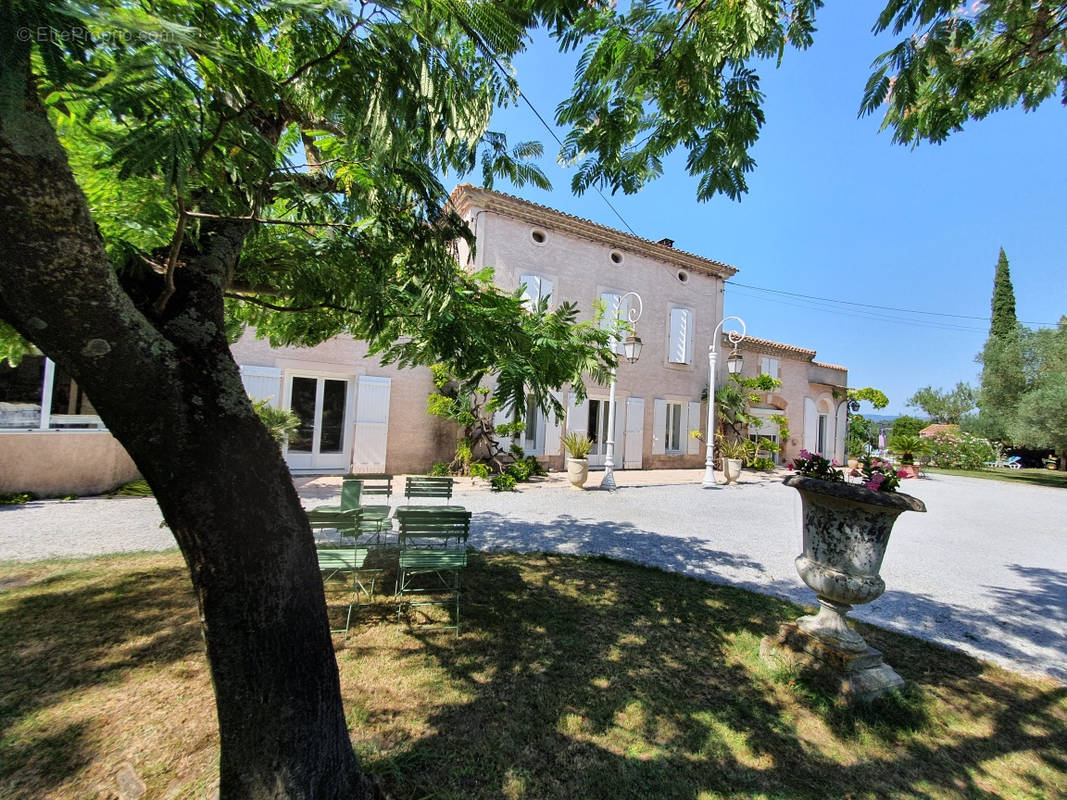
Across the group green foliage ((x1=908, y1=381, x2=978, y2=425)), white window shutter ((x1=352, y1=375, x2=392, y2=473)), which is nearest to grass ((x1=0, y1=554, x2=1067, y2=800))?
white window shutter ((x1=352, y1=375, x2=392, y2=473))

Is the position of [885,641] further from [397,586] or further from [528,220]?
[528,220]

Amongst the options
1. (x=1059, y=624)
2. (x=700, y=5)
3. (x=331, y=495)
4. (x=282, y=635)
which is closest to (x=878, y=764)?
(x=282, y=635)

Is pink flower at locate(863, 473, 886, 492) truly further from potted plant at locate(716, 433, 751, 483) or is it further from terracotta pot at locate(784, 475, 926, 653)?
potted plant at locate(716, 433, 751, 483)

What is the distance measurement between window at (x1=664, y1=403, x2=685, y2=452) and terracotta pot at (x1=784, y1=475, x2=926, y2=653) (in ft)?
41.9

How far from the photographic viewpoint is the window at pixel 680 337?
1525cm

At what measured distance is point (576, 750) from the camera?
2287 millimetres

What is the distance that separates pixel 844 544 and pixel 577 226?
1198cm

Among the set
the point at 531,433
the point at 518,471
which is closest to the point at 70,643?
the point at 518,471

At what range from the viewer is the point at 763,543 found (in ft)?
21.9

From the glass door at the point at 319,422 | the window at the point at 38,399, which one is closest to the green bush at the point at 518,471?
the glass door at the point at 319,422

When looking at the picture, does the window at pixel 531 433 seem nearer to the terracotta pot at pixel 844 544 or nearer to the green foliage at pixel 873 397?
the terracotta pot at pixel 844 544

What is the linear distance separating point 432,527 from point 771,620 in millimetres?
3103

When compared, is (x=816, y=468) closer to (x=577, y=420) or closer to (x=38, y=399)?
(x=577, y=420)

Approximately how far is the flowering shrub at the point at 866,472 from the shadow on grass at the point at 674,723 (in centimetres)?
137
